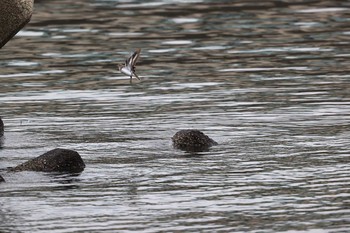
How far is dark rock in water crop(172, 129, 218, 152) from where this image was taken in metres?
16.8

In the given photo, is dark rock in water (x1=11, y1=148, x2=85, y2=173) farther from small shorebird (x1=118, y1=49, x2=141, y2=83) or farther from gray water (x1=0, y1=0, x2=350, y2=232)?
small shorebird (x1=118, y1=49, x2=141, y2=83)

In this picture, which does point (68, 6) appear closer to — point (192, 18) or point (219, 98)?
point (192, 18)

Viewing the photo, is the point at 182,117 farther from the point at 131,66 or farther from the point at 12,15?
the point at 12,15

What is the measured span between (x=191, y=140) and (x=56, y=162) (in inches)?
84.5

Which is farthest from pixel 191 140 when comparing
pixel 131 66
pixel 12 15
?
pixel 12 15

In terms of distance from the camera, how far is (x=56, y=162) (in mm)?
15312

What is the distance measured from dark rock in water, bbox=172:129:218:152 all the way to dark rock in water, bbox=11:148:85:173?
1837 millimetres

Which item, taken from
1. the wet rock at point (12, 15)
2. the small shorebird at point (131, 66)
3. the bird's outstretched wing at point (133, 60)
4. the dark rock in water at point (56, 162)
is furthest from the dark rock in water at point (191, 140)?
the wet rock at point (12, 15)

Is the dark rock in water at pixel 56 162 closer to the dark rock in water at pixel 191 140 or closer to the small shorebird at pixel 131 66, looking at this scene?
the dark rock in water at pixel 191 140

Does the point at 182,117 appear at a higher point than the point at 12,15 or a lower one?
lower

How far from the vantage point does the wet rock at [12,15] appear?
16.9m

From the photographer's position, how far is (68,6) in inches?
1406

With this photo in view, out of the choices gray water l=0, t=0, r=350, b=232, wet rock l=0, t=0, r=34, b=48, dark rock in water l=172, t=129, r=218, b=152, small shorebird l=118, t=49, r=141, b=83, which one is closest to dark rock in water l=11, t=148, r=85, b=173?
gray water l=0, t=0, r=350, b=232

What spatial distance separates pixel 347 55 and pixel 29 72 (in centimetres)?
564
